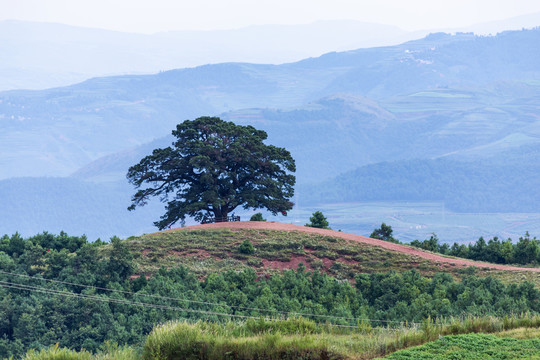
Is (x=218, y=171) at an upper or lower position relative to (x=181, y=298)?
upper

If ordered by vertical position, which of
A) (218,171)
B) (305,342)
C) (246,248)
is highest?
(218,171)

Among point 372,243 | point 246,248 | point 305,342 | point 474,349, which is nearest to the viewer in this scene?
point 474,349

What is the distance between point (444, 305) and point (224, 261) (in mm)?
14184

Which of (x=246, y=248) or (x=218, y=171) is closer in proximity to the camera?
(x=246, y=248)

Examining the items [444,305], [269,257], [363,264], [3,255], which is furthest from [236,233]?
[444,305]

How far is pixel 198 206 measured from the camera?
4897cm

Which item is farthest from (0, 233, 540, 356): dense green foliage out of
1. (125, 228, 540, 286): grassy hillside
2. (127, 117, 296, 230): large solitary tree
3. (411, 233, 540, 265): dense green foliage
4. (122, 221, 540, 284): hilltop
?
(127, 117, 296, 230): large solitary tree

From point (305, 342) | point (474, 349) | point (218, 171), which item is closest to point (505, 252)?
point (218, 171)

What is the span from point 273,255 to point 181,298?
982cm

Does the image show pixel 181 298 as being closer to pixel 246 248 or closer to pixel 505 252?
pixel 246 248

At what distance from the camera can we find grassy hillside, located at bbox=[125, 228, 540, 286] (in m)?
37.5

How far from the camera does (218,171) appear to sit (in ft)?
167

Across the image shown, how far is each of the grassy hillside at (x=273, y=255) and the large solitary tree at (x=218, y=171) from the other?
6.65m

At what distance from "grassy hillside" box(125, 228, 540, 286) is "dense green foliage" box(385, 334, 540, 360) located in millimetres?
19067
